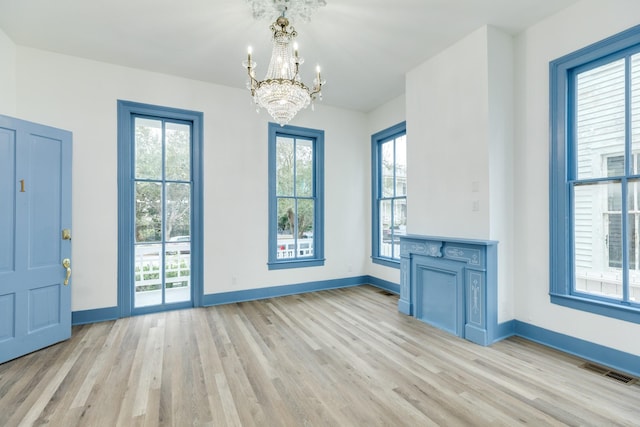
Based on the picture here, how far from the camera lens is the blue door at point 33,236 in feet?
9.36

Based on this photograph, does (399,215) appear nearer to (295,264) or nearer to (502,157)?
(295,264)

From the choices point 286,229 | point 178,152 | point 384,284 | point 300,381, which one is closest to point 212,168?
point 178,152

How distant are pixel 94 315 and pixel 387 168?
4955 millimetres

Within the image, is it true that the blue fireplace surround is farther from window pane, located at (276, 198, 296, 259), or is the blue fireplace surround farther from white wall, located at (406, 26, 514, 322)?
window pane, located at (276, 198, 296, 259)

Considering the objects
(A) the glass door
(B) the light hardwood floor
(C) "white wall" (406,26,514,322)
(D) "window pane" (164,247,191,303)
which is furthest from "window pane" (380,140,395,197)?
(D) "window pane" (164,247,191,303)

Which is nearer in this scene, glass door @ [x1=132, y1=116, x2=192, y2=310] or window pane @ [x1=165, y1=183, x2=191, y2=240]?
glass door @ [x1=132, y1=116, x2=192, y2=310]

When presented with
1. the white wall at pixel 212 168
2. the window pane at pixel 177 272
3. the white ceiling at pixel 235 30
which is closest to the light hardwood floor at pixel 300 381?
the window pane at pixel 177 272

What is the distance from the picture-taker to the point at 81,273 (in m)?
3.79

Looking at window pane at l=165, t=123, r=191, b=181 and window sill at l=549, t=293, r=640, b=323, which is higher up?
window pane at l=165, t=123, r=191, b=181

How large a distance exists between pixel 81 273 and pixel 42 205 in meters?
1.07

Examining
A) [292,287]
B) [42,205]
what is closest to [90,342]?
[42,205]

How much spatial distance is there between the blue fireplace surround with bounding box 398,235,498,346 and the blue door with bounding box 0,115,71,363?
161 inches

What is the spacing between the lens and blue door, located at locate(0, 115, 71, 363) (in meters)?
2.85

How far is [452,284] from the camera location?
3.53m
